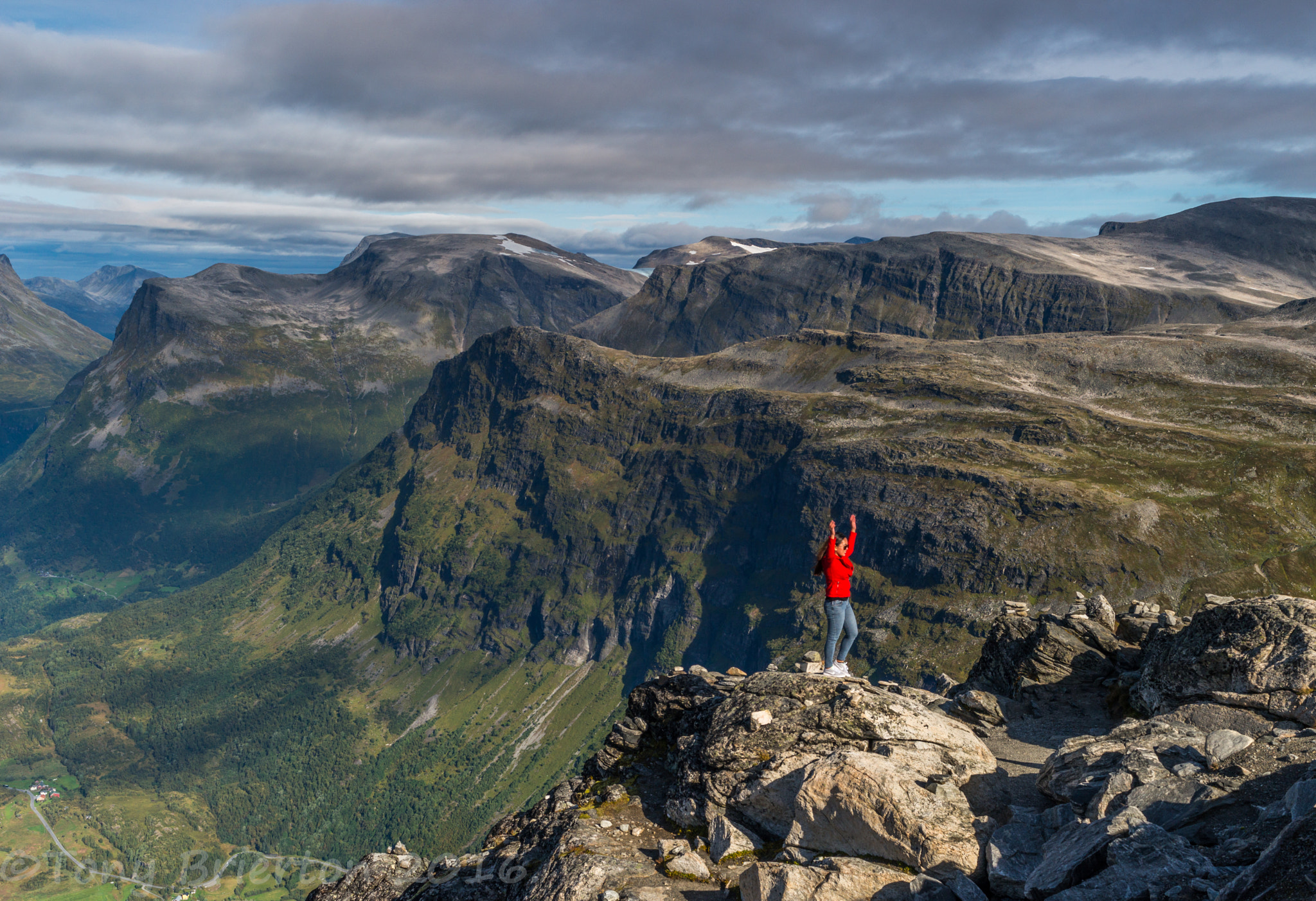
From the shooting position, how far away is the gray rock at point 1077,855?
19.2 m

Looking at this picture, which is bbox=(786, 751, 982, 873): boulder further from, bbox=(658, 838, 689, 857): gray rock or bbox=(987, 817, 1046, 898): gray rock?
bbox=(658, 838, 689, 857): gray rock

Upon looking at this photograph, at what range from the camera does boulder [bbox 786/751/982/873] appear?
2280 cm

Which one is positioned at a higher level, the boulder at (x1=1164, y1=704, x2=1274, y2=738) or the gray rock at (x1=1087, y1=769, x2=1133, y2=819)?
the gray rock at (x1=1087, y1=769, x2=1133, y2=819)

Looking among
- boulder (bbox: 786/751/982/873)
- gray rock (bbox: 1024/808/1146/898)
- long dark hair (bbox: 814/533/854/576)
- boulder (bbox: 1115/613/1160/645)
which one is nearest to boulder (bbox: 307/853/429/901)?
boulder (bbox: 786/751/982/873)

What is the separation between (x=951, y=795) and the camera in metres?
25.0

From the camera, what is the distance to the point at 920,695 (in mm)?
43594

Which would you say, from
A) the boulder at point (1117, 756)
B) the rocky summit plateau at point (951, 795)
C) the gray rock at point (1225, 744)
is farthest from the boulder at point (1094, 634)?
the gray rock at point (1225, 744)

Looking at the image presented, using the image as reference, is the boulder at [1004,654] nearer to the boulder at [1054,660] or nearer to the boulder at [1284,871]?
the boulder at [1054,660]

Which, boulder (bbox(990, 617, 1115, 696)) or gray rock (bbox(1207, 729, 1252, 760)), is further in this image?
boulder (bbox(990, 617, 1115, 696))

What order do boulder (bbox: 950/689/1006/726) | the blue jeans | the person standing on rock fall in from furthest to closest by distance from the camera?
boulder (bbox: 950/689/1006/726) → the blue jeans → the person standing on rock

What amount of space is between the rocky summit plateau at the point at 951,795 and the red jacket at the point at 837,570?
4718 mm

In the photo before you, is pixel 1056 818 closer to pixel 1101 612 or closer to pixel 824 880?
pixel 824 880

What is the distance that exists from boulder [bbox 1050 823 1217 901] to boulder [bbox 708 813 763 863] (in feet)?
38.2

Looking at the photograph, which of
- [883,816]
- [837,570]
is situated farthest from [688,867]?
[837,570]
